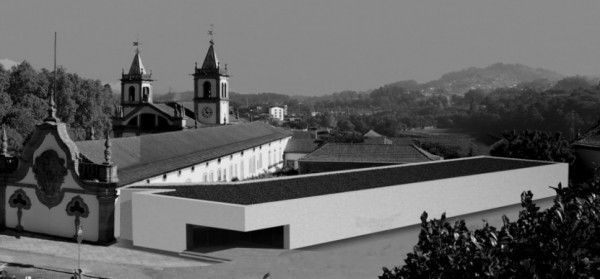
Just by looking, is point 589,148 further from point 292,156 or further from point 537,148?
point 292,156

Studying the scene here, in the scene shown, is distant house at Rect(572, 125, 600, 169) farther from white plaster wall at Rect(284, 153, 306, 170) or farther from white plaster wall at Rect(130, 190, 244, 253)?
white plaster wall at Rect(130, 190, 244, 253)

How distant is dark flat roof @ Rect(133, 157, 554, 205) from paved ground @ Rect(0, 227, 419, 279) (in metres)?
2.49

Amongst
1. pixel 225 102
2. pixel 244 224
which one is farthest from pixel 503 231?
pixel 225 102

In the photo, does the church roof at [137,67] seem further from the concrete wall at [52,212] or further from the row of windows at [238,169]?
the concrete wall at [52,212]

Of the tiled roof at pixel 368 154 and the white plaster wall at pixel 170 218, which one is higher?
the tiled roof at pixel 368 154

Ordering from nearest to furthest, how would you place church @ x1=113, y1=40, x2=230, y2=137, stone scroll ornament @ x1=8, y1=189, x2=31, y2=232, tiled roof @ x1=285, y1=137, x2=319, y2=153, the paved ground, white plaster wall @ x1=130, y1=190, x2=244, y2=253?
the paved ground → white plaster wall @ x1=130, y1=190, x2=244, y2=253 → stone scroll ornament @ x1=8, y1=189, x2=31, y2=232 → church @ x1=113, y1=40, x2=230, y2=137 → tiled roof @ x1=285, y1=137, x2=319, y2=153

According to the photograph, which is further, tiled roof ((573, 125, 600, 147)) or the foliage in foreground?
tiled roof ((573, 125, 600, 147))

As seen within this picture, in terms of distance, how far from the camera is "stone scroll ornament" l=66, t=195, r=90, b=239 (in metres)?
29.5

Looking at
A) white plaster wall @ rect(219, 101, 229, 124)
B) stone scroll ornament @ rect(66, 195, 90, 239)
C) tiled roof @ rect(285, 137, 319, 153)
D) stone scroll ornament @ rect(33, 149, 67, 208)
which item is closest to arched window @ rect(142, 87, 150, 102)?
white plaster wall @ rect(219, 101, 229, 124)

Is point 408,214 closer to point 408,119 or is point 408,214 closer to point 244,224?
point 244,224

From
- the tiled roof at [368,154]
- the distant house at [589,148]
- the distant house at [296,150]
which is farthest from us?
the distant house at [296,150]

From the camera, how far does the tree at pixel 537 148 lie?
47875 millimetres

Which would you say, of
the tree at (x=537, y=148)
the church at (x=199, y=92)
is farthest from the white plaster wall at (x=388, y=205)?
the church at (x=199, y=92)

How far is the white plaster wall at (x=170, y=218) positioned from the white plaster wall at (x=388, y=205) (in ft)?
3.33
